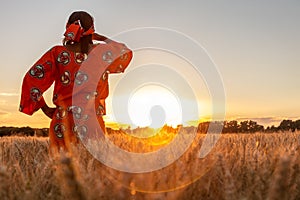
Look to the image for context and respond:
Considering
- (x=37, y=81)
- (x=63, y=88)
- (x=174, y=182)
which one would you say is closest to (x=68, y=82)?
(x=63, y=88)

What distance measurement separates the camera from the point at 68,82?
5020 millimetres

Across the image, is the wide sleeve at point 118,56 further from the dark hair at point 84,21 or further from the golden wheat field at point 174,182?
the golden wheat field at point 174,182

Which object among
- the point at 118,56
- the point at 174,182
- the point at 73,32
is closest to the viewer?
the point at 174,182

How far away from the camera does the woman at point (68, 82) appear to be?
197 inches

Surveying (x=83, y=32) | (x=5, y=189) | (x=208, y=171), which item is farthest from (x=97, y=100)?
(x=5, y=189)

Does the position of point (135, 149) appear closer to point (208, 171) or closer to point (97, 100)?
point (208, 171)

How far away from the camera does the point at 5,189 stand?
1759 millimetres

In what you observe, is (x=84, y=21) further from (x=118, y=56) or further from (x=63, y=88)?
(x=63, y=88)

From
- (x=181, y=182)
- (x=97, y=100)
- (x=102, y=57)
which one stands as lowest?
(x=181, y=182)

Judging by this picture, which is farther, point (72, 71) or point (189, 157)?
point (72, 71)

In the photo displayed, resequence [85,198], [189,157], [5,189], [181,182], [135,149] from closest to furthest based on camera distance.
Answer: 1. [85,198]
2. [5,189]
3. [181,182]
4. [189,157]
5. [135,149]

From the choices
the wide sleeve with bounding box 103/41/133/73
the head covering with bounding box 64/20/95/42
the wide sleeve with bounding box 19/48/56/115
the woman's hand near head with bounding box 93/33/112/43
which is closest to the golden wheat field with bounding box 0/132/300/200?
the head covering with bounding box 64/20/95/42

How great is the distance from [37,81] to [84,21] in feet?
2.63

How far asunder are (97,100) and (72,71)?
416mm
